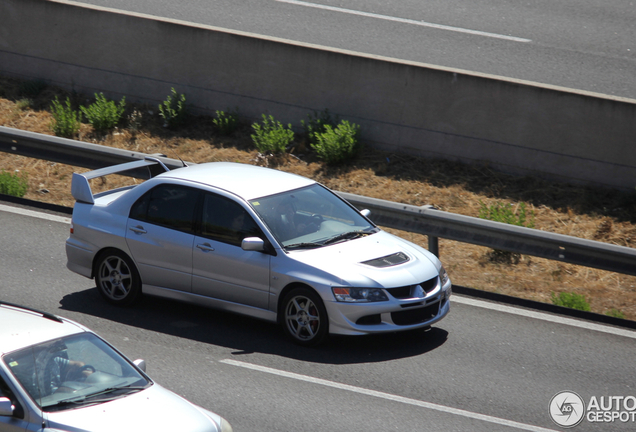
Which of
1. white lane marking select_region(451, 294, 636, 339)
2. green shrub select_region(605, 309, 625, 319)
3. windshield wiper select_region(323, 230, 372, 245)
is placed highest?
windshield wiper select_region(323, 230, 372, 245)

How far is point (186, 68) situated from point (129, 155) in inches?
132

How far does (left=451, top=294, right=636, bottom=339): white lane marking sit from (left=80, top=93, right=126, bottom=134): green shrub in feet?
25.9

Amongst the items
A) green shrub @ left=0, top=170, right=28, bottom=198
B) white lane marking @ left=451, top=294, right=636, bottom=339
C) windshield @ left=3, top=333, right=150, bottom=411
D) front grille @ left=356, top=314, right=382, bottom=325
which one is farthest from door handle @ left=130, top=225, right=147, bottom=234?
green shrub @ left=0, top=170, right=28, bottom=198

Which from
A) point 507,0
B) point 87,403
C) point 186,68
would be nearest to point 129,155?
point 186,68

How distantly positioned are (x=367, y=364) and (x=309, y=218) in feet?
5.68

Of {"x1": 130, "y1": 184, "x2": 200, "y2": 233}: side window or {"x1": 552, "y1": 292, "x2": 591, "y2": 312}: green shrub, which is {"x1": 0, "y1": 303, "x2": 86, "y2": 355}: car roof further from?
{"x1": 552, "y1": 292, "x2": 591, "y2": 312}: green shrub

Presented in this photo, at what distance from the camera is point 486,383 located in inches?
288

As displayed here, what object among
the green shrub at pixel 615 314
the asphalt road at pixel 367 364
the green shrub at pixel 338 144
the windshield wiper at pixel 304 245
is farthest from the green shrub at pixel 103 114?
the green shrub at pixel 615 314

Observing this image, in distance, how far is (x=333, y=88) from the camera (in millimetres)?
13703

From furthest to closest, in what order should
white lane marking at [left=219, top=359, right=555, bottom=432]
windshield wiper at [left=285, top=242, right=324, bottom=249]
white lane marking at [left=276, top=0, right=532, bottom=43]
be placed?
white lane marking at [left=276, top=0, right=532, bottom=43]
windshield wiper at [left=285, top=242, right=324, bottom=249]
white lane marking at [left=219, top=359, right=555, bottom=432]

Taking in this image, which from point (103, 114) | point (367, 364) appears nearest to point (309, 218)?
point (367, 364)

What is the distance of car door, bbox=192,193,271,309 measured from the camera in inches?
312

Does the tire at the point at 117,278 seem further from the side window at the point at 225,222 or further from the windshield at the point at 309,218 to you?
the windshield at the point at 309,218

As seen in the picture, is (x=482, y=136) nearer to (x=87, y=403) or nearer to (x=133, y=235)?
(x=133, y=235)
